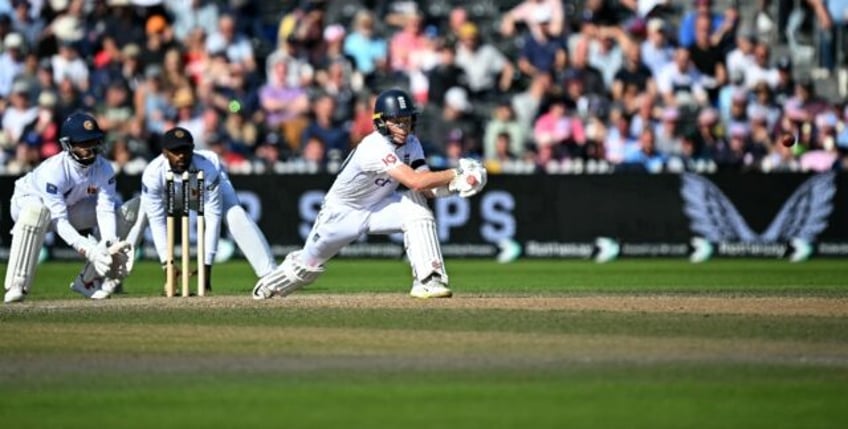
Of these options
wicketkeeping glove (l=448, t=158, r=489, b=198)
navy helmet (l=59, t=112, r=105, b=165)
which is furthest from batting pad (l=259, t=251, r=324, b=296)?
navy helmet (l=59, t=112, r=105, b=165)

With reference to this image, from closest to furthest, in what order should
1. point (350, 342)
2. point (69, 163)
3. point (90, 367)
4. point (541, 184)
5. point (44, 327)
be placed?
1. point (90, 367)
2. point (350, 342)
3. point (44, 327)
4. point (69, 163)
5. point (541, 184)

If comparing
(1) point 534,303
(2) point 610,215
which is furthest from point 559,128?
(1) point 534,303

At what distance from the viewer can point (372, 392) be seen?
10477 millimetres

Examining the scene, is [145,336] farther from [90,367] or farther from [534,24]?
[534,24]

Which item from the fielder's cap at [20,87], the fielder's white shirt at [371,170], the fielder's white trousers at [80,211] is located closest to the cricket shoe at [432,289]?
the fielder's white shirt at [371,170]

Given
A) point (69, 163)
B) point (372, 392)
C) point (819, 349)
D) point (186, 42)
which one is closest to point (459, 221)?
point (186, 42)

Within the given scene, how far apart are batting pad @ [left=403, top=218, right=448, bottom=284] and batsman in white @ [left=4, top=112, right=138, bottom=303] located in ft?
8.73

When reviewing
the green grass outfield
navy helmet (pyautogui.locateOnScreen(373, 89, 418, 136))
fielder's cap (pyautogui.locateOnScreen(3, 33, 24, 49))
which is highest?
fielder's cap (pyautogui.locateOnScreen(3, 33, 24, 49))

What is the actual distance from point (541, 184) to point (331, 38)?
16.1 feet

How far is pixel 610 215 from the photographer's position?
2516cm

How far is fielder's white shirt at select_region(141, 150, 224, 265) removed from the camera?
17.8 meters

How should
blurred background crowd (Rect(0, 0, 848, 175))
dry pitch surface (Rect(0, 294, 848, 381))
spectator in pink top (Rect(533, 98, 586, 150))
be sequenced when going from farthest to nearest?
1. spectator in pink top (Rect(533, 98, 586, 150))
2. blurred background crowd (Rect(0, 0, 848, 175))
3. dry pitch surface (Rect(0, 294, 848, 381))

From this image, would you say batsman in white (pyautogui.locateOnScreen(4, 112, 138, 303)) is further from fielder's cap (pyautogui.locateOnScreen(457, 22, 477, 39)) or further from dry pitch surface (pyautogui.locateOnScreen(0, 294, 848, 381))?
fielder's cap (pyautogui.locateOnScreen(457, 22, 477, 39))

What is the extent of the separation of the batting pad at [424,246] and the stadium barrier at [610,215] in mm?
9315
